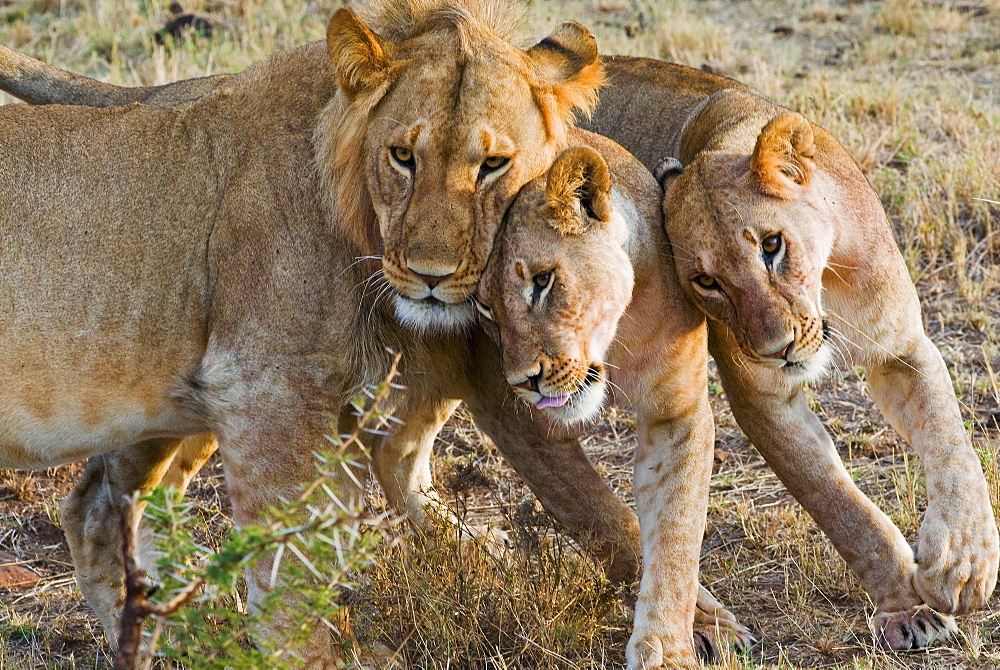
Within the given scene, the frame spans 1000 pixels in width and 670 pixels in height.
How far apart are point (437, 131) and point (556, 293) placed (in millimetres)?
467

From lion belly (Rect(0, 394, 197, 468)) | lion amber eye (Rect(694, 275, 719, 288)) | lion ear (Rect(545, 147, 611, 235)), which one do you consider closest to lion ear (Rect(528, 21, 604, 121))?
lion ear (Rect(545, 147, 611, 235))

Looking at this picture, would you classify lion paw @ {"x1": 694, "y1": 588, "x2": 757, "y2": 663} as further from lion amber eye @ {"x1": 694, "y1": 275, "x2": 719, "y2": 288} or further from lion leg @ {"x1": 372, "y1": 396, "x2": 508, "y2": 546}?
lion amber eye @ {"x1": 694, "y1": 275, "x2": 719, "y2": 288}

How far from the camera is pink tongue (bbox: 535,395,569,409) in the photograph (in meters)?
→ 3.03

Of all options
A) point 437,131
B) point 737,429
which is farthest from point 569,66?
point 737,429

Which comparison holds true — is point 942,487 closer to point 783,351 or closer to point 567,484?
point 783,351

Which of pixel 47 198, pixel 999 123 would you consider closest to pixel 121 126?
pixel 47 198

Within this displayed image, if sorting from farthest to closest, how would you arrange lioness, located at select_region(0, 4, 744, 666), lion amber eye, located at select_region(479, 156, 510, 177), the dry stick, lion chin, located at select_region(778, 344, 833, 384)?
lion chin, located at select_region(778, 344, 833, 384)
lioness, located at select_region(0, 4, 744, 666)
lion amber eye, located at select_region(479, 156, 510, 177)
the dry stick

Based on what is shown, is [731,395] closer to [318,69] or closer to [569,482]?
[569,482]

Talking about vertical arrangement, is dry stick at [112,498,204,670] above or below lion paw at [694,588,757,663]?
above

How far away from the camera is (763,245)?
327cm

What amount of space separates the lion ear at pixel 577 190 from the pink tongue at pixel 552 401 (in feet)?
1.29

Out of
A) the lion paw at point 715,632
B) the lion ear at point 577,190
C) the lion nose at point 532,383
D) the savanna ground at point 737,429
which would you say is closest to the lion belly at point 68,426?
the savanna ground at point 737,429

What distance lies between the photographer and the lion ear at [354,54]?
3.07 meters

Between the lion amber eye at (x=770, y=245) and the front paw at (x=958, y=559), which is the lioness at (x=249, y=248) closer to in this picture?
the lion amber eye at (x=770, y=245)
